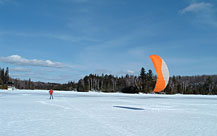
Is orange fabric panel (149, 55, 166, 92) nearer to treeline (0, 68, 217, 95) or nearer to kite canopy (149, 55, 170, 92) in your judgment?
kite canopy (149, 55, 170, 92)

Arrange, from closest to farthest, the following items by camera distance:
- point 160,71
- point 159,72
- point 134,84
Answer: point 159,72 → point 160,71 → point 134,84

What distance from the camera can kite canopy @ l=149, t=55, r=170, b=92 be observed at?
53.9 ft

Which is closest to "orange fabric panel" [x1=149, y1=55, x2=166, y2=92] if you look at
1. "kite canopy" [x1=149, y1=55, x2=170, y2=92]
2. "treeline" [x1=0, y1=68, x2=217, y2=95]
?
"kite canopy" [x1=149, y1=55, x2=170, y2=92]

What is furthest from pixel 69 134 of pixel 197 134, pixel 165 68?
pixel 165 68

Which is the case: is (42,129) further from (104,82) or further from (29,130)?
(104,82)

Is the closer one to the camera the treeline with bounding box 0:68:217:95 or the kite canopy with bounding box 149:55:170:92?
the kite canopy with bounding box 149:55:170:92

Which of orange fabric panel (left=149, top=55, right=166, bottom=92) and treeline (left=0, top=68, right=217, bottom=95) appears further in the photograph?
treeline (left=0, top=68, right=217, bottom=95)

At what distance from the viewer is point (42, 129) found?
341 inches

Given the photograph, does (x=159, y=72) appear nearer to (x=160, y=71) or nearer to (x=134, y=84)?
(x=160, y=71)

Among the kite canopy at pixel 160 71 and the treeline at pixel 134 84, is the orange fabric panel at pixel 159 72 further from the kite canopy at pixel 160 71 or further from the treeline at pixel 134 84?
the treeline at pixel 134 84

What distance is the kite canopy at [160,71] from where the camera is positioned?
16.4 metres

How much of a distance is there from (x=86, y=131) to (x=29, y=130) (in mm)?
2280

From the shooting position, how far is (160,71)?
55.1 feet

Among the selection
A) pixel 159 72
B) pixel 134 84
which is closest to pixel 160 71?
pixel 159 72
